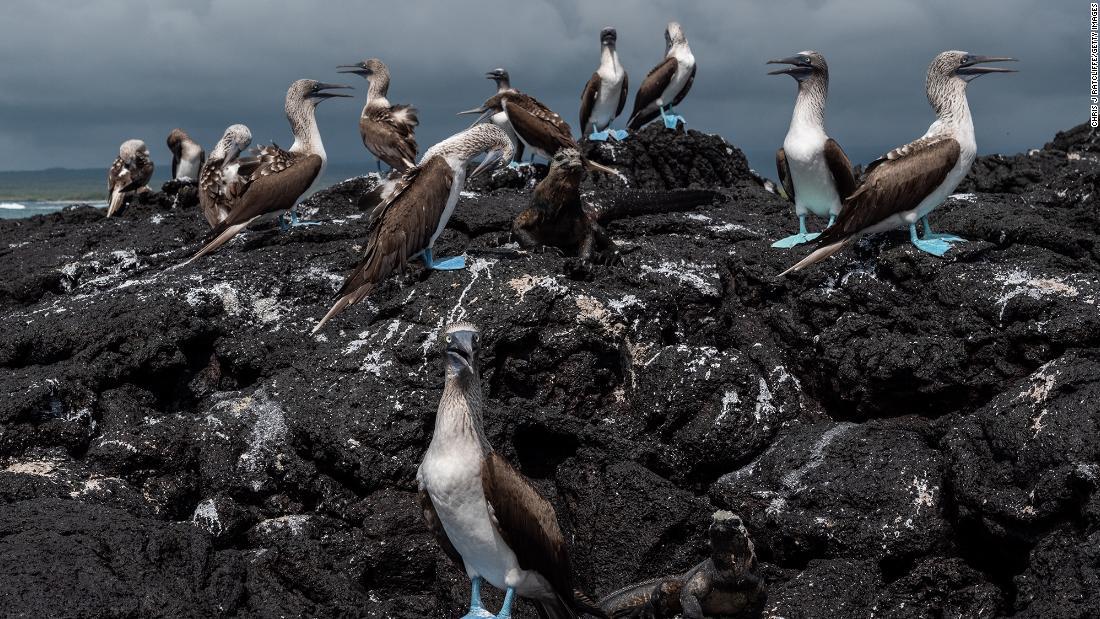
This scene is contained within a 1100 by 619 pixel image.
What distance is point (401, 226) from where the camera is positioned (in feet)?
27.2

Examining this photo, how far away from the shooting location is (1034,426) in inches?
247

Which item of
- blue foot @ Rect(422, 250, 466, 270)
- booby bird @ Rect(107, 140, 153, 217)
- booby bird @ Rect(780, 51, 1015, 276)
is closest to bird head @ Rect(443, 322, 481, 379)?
blue foot @ Rect(422, 250, 466, 270)

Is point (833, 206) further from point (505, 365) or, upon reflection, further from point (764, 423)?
point (505, 365)

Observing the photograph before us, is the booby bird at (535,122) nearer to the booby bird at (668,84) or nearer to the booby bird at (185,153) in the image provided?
the booby bird at (668,84)

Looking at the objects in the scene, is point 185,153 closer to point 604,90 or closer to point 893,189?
point 604,90

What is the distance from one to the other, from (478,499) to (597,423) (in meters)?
2.31

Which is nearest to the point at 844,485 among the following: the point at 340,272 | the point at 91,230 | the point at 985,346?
the point at 985,346

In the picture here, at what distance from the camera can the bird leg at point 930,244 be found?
8.15m

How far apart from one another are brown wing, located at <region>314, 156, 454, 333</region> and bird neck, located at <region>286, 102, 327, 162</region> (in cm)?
262

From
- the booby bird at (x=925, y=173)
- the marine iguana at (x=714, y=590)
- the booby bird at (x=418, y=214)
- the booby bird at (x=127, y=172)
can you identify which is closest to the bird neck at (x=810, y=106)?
the booby bird at (x=925, y=173)

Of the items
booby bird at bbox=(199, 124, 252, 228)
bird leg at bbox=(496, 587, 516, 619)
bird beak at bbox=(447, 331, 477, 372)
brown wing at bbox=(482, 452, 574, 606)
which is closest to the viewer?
bird beak at bbox=(447, 331, 477, 372)

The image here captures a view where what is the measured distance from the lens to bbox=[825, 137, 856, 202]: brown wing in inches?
366

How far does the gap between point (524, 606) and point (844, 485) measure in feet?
7.27

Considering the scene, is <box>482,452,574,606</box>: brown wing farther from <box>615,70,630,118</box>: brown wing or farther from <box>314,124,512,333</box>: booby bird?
<box>615,70,630,118</box>: brown wing
